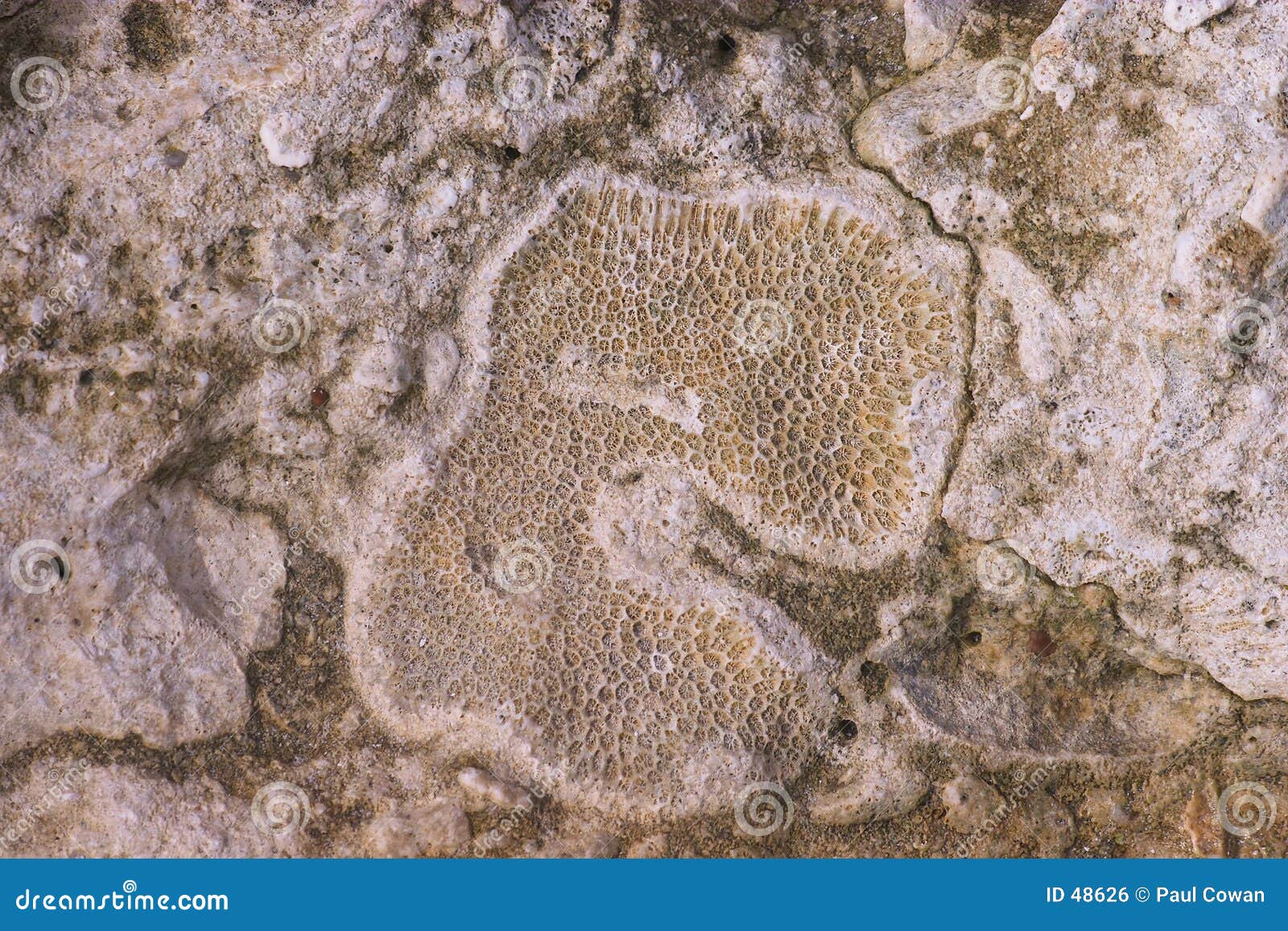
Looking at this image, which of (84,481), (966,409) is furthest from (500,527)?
(966,409)

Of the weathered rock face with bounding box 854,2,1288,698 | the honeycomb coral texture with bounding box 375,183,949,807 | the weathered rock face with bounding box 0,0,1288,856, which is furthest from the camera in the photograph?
the honeycomb coral texture with bounding box 375,183,949,807

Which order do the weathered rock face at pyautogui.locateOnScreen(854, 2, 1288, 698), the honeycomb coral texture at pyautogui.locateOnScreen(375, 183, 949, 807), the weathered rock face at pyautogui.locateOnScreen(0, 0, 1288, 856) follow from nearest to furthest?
the weathered rock face at pyautogui.locateOnScreen(854, 2, 1288, 698), the weathered rock face at pyautogui.locateOnScreen(0, 0, 1288, 856), the honeycomb coral texture at pyautogui.locateOnScreen(375, 183, 949, 807)

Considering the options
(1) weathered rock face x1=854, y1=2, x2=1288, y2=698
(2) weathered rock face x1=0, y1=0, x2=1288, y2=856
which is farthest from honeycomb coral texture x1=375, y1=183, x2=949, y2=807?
(1) weathered rock face x1=854, y1=2, x2=1288, y2=698

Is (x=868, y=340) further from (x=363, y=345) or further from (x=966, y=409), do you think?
(x=363, y=345)

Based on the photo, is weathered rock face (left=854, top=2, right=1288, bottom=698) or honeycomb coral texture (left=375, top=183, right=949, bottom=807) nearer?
weathered rock face (left=854, top=2, right=1288, bottom=698)

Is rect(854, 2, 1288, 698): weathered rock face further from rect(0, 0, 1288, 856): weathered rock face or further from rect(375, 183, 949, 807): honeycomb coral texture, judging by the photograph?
rect(375, 183, 949, 807): honeycomb coral texture

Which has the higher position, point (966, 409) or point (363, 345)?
point (363, 345)
